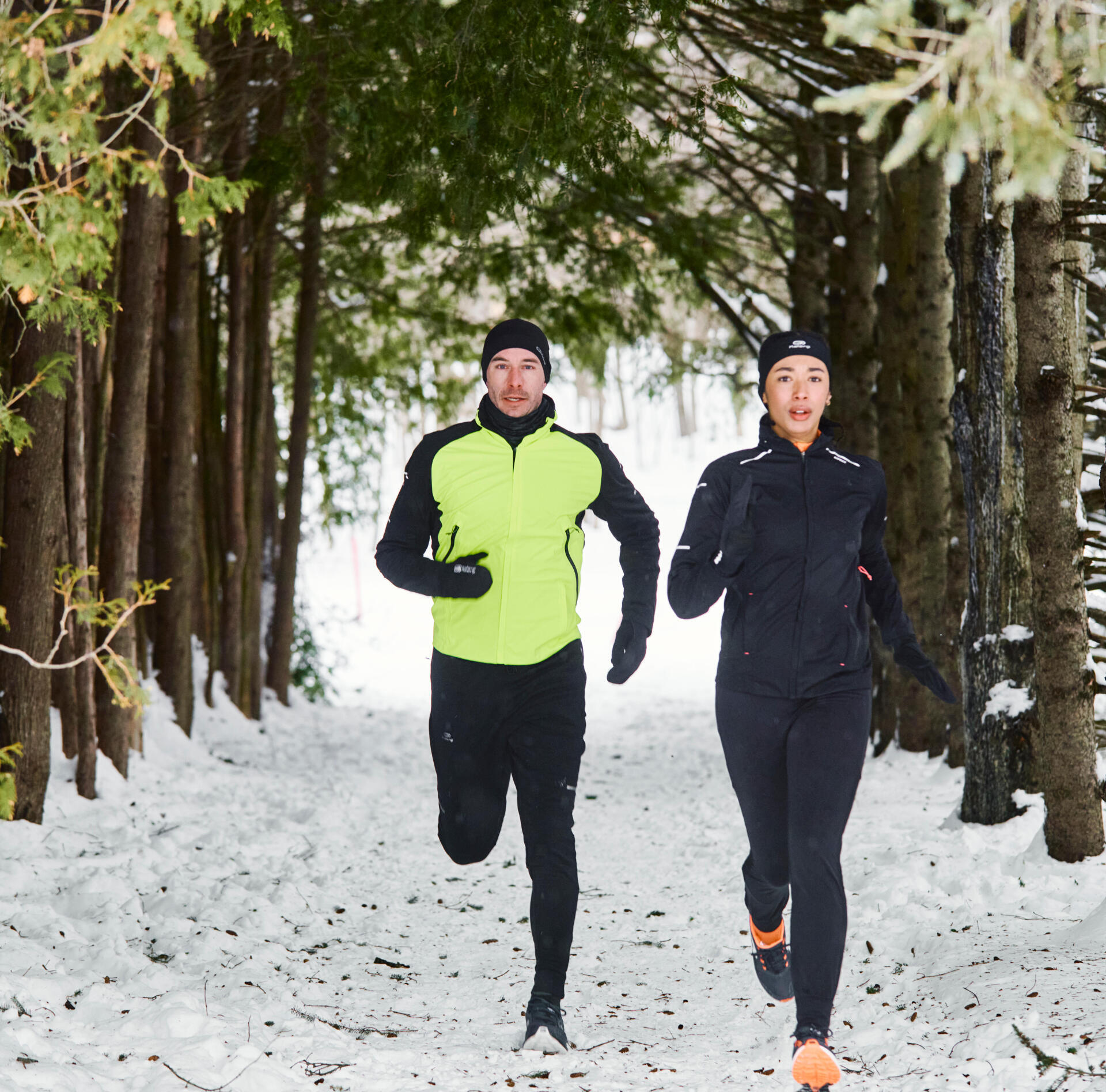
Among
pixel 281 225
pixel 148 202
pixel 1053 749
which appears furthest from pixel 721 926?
pixel 281 225

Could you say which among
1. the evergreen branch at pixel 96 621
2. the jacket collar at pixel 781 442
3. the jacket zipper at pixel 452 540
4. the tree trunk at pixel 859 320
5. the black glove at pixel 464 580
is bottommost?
the evergreen branch at pixel 96 621

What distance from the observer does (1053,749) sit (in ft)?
16.7

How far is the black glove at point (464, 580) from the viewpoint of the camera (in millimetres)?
3693

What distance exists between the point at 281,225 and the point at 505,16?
7.83m

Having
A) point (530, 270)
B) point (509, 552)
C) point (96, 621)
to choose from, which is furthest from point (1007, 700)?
point (530, 270)

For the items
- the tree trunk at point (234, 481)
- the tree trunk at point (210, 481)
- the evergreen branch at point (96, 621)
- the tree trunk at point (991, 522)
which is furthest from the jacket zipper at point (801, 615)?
the tree trunk at point (234, 481)

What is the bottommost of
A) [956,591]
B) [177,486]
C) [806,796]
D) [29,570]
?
[806,796]

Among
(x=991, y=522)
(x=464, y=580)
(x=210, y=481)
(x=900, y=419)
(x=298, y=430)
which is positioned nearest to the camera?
(x=464, y=580)

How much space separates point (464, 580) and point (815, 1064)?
1704mm

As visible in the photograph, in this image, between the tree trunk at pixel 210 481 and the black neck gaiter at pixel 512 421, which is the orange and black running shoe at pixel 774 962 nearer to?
the black neck gaiter at pixel 512 421

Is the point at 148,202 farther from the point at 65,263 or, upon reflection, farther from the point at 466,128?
the point at 65,263

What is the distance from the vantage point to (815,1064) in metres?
3.12

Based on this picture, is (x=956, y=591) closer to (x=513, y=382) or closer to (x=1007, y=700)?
(x=1007, y=700)

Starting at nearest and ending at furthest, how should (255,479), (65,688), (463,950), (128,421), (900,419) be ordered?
(463,950) → (65,688) → (128,421) → (900,419) → (255,479)
